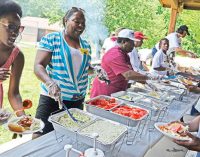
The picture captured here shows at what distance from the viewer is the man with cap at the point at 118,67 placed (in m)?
1.86

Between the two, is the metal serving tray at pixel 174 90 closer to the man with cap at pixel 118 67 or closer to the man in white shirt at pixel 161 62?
the man with cap at pixel 118 67

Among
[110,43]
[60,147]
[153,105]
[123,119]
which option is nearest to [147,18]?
[110,43]

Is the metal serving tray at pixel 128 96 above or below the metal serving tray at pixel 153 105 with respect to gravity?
above

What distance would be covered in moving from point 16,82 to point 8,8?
13.7 inches

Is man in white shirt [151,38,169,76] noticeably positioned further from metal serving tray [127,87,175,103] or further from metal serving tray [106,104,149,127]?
metal serving tray [106,104,149,127]

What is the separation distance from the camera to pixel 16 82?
1.22m

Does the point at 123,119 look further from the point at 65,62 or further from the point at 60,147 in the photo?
the point at 65,62

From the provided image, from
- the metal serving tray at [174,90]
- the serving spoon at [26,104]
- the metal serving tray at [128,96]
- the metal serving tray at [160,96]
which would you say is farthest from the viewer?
the metal serving tray at [174,90]

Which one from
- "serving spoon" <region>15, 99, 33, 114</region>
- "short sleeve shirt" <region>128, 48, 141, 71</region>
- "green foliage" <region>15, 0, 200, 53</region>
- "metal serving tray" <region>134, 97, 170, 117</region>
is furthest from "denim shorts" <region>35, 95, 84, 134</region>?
"green foliage" <region>15, 0, 200, 53</region>

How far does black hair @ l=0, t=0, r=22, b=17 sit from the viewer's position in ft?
3.58

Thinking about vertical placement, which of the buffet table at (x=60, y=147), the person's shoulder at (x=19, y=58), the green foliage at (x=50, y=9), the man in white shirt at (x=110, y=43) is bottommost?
the buffet table at (x=60, y=147)

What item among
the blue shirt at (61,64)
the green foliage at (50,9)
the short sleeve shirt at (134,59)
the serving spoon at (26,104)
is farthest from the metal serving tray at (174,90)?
the green foliage at (50,9)

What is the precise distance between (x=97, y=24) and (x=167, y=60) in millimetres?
3912

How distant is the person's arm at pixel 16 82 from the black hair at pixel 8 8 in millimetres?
201
